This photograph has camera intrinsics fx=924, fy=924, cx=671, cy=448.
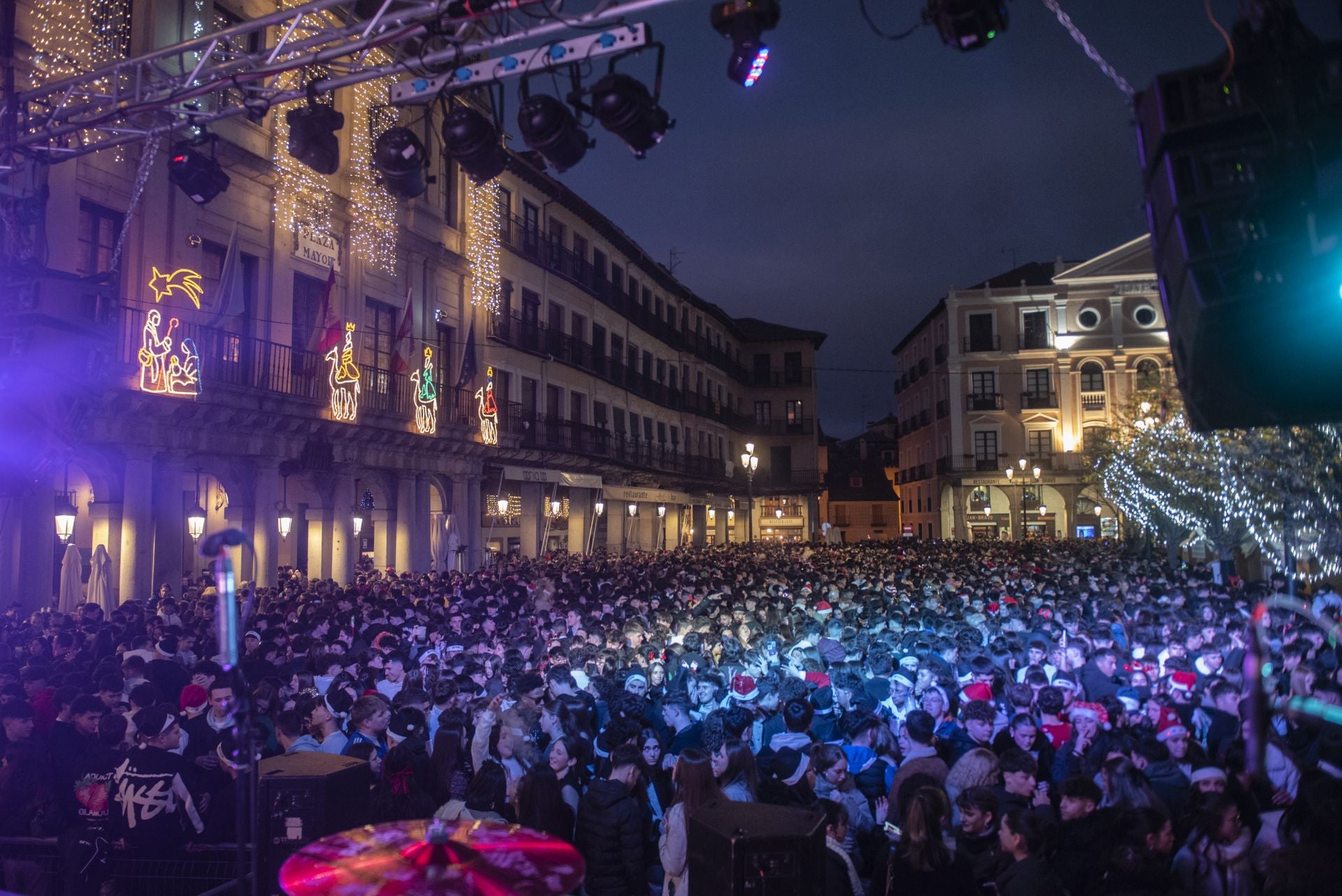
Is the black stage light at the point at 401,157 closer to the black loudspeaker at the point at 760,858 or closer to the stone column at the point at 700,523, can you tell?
the black loudspeaker at the point at 760,858

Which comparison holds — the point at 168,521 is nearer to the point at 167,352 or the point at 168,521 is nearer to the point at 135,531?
the point at 135,531

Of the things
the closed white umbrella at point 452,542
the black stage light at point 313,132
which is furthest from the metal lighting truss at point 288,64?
the closed white umbrella at point 452,542

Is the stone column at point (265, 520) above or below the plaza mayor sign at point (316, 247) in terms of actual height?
below

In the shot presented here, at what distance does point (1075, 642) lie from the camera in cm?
918

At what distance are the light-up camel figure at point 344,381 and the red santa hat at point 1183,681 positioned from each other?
51.2 feet

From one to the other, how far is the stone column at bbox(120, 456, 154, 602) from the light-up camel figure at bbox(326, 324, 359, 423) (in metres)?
4.24

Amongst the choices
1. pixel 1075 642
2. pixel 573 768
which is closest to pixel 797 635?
pixel 1075 642

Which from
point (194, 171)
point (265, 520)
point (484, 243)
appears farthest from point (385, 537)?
point (194, 171)

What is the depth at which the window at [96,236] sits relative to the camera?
47.9ft

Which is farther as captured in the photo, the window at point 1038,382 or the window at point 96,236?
the window at point 1038,382

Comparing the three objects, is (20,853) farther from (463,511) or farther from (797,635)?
(463,511)

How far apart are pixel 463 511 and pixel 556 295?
11.0m

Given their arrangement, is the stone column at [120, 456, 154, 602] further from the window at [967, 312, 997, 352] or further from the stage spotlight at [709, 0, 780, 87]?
the window at [967, 312, 997, 352]

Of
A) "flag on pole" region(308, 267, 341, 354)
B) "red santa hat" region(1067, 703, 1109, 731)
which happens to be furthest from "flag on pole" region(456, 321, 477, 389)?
"red santa hat" region(1067, 703, 1109, 731)
